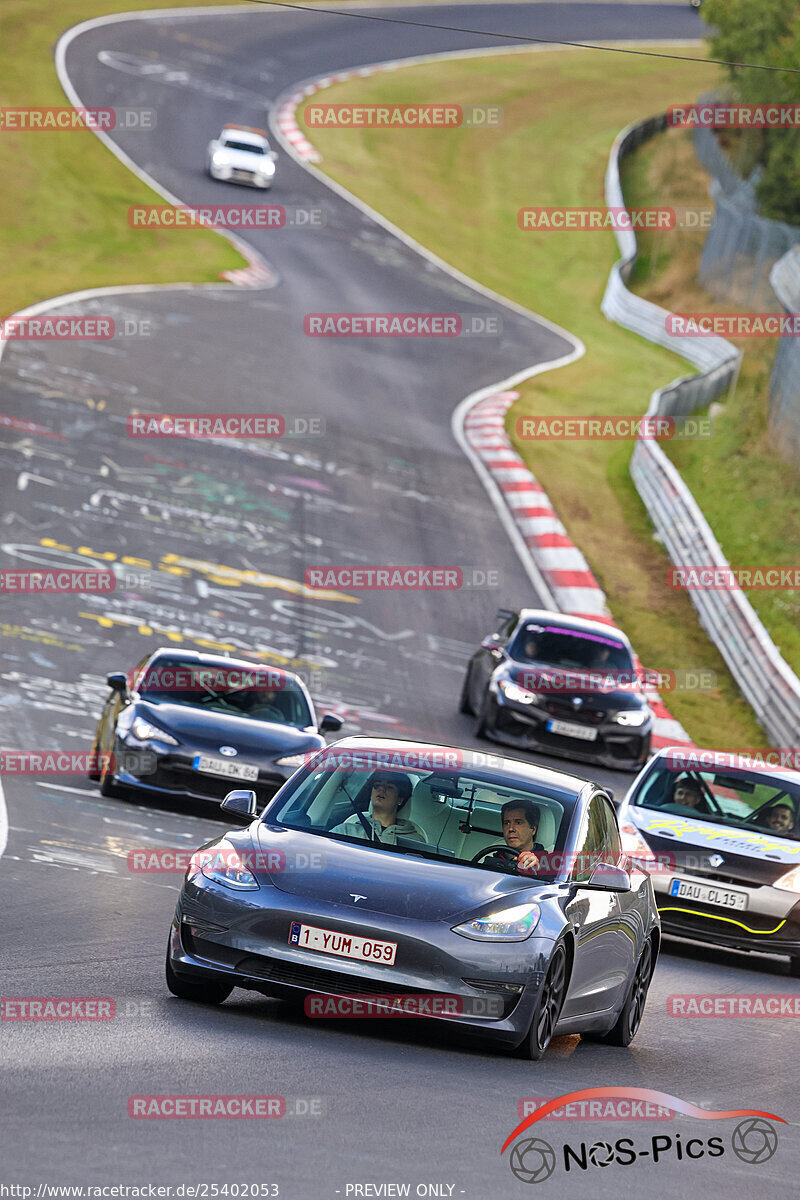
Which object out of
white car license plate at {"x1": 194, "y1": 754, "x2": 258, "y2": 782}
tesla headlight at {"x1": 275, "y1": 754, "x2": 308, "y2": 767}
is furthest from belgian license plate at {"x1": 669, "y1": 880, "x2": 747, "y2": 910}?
white car license plate at {"x1": 194, "y1": 754, "x2": 258, "y2": 782}

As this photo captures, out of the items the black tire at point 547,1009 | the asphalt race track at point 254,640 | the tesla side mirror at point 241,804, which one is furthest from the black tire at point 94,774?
the black tire at point 547,1009

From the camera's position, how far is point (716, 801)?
14.4 metres

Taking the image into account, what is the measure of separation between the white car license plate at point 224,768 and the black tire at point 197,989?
6.95 metres

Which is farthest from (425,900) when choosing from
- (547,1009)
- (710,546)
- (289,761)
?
(710,546)

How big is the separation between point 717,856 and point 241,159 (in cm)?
3935

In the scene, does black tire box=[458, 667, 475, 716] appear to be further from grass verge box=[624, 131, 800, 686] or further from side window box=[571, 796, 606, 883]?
side window box=[571, 796, 606, 883]

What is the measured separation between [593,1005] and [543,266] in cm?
4624

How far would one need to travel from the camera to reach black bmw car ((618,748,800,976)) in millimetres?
13133

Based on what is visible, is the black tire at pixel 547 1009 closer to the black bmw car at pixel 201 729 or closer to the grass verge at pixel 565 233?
the black bmw car at pixel 201 729

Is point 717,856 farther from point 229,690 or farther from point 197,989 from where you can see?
point 197,989

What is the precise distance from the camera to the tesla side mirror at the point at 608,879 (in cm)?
891

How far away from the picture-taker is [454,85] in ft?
236

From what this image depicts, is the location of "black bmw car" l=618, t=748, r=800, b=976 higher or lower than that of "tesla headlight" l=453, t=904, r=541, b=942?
lower

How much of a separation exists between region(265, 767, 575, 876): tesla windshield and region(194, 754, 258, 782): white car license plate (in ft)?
21.8
